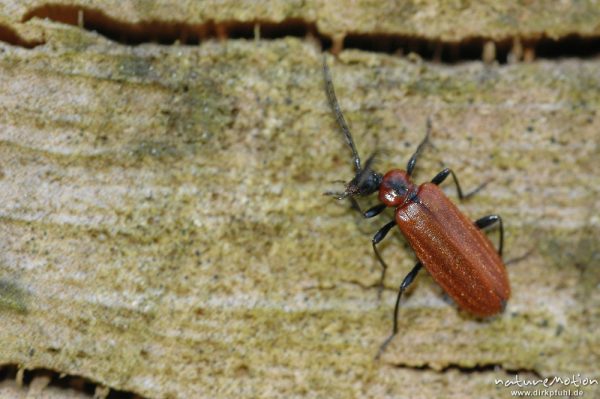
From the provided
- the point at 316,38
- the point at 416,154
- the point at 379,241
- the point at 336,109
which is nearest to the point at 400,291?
the point at 379,241

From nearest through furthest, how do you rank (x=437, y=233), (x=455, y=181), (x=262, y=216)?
(x=262, y=216) → (x=455, y=181) → (x=437, y=233)

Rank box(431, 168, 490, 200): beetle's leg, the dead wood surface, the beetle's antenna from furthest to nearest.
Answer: box(431, 168, 490, 200): beetle's leg, the beetle's antenna, the dead wood surface

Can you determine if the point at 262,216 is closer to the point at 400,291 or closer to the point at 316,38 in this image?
the point at 400,291

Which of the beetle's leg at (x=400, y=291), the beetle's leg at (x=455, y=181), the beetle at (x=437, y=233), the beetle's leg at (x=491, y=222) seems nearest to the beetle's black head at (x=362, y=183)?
the beetle at (x=437, y=233)

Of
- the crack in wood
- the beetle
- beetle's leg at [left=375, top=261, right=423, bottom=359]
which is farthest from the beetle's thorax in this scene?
the crack in wood

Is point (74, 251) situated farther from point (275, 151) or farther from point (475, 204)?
point (475, 204)

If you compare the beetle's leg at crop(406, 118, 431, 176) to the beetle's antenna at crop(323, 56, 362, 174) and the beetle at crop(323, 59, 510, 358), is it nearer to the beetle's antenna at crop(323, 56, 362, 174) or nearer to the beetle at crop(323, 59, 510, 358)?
the beetle at crop(323, 59, 510, 358)

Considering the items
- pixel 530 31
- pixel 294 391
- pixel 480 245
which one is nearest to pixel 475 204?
pixel 480 245
